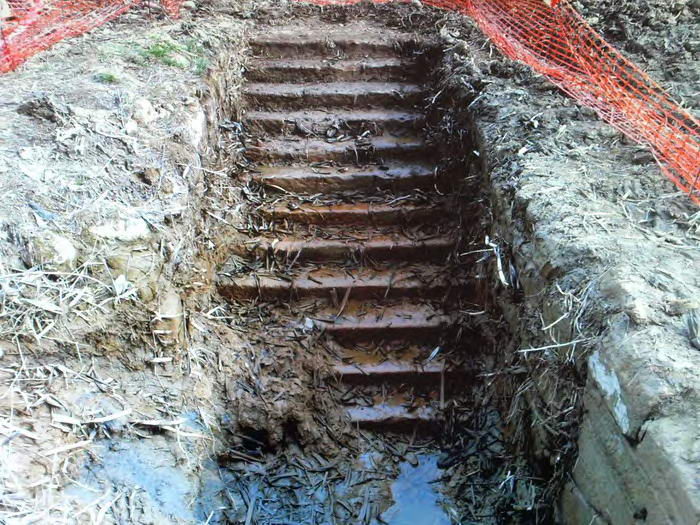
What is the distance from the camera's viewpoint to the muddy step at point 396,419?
11.9 ft

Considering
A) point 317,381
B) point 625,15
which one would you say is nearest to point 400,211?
point 317,381

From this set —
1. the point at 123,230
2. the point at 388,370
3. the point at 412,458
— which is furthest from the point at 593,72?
the point at 123,230

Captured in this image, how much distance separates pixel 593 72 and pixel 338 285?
8.36 ft

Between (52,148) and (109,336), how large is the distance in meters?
1.28

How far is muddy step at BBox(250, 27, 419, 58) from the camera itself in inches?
211

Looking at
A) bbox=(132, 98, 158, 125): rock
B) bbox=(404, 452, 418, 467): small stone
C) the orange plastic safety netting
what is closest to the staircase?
bbox=(404, 452, 418, 467): small stone

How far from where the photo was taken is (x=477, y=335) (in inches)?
148

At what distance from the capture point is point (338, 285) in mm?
4039

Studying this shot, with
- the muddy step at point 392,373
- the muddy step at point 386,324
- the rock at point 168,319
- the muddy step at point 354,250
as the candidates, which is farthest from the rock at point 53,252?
the muddy step at point 392,373

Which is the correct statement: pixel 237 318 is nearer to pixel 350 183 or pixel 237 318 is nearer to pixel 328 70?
pixel 350 183

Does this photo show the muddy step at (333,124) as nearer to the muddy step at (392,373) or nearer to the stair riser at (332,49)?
the stair riser at (332,49)

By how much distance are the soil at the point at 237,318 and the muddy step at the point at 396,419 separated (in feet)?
0.32

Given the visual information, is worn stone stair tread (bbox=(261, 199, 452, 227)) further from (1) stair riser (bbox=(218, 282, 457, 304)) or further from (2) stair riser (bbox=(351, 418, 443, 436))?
(2) stair riser (bbox=(351, 418, 443, 436))

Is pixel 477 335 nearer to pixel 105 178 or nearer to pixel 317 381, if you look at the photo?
pixel 317 381
